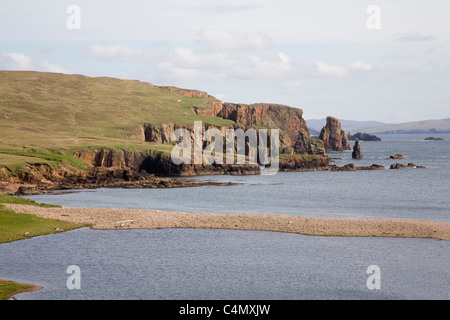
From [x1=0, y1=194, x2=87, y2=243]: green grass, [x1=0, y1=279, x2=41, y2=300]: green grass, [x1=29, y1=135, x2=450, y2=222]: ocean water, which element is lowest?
[x1=29, y1=135, x2=450, y2=222]: ocean water

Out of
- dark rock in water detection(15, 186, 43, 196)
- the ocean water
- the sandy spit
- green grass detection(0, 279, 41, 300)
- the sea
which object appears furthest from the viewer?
dark rock in water detection(15, 186, 43, 196)

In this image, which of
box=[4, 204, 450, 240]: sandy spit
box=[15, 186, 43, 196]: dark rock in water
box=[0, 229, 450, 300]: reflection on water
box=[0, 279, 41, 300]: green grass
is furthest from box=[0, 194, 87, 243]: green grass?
box=[15, 186, 43, 196]: dark rock in water

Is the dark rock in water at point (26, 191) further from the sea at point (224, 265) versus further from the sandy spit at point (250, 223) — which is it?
the sea at point (224, 265)

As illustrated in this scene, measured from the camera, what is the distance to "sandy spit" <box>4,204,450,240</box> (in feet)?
Answer: 190

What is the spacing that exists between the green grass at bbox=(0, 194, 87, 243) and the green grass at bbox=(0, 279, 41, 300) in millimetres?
13696

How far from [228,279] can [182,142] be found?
156781 mm

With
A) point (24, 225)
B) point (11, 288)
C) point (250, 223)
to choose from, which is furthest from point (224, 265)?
point (24, 225)

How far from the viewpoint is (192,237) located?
182 ft

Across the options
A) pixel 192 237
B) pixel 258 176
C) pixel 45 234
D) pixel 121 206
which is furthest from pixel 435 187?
pixel 45 234

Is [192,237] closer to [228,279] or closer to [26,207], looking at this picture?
[228,279]

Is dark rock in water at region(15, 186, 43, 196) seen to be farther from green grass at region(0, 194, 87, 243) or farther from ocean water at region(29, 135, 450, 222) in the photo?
green grass at region(0, 194, 87, 243)

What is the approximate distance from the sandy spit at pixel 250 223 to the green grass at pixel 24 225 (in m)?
2.28

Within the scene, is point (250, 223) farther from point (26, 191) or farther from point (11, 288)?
point (26, 191)

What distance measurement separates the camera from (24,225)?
182ft
